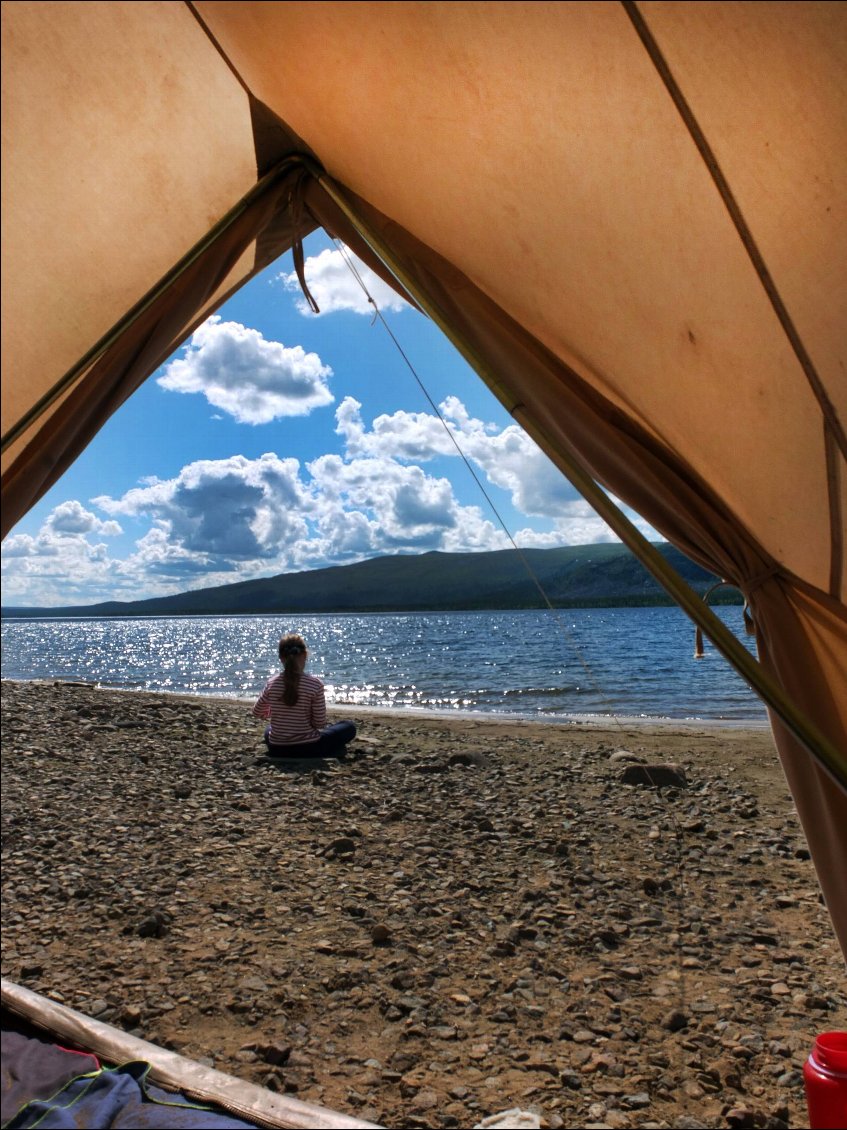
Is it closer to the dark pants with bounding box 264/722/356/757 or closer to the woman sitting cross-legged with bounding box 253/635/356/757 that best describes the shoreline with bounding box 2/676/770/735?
the dark pants with bounding box 264/722/356/757

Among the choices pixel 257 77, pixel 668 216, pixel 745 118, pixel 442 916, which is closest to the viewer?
pixel 745 118

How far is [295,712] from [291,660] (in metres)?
1.07

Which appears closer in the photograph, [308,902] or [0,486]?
[0,486]

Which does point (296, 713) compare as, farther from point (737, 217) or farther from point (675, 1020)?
point (737, 217)

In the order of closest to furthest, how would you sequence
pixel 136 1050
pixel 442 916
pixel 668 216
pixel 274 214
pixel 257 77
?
pixel 668 216
pixel 257 77
pixel 136 1050
pixel 274 214
pixel 442 916

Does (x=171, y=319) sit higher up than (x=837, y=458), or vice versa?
(x=171, y=319)

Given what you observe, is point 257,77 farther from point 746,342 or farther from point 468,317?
point 746,342

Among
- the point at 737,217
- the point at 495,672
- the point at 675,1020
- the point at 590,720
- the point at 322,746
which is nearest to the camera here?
the point at 737,217

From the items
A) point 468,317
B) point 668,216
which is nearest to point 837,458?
point 668,216

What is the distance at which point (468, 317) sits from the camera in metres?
3.09

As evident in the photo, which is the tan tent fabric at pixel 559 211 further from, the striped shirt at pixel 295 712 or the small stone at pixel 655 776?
the small stone at pixel 655 776

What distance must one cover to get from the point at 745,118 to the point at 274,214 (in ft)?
6.84

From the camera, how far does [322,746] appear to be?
9.57 metres

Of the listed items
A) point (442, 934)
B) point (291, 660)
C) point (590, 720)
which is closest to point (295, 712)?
point (291, 660)
